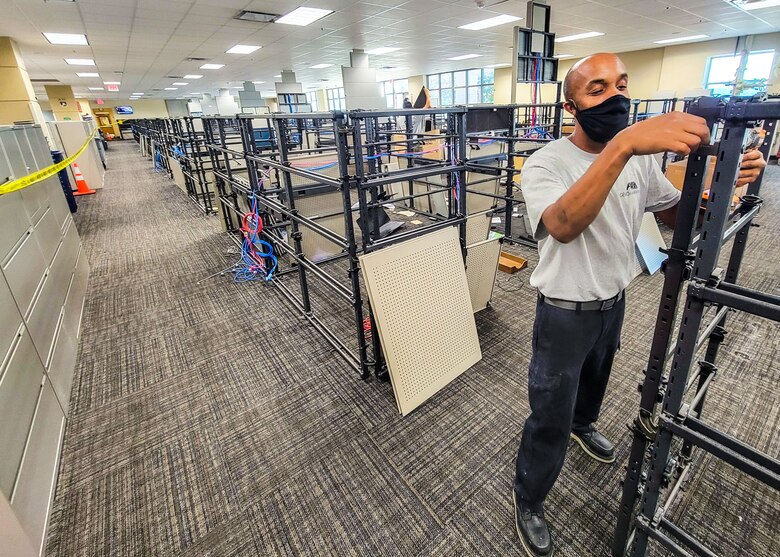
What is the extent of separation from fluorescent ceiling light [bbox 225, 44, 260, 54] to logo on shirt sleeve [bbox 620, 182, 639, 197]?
8721 millimetres

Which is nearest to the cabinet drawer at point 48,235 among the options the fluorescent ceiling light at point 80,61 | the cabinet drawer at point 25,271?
the cabinet drawer at point 25,271

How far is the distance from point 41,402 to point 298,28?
6.62 m

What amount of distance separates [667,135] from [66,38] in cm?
887

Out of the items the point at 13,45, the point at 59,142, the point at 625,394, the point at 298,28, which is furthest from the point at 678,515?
the point at 59,142

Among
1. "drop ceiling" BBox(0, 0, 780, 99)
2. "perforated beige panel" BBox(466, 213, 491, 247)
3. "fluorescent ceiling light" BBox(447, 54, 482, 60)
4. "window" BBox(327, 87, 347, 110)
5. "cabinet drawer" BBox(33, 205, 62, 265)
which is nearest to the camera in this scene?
"cabinet drawer" BBox(33, 205, 62, 265)

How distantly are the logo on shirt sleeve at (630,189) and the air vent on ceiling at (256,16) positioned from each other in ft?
19.9

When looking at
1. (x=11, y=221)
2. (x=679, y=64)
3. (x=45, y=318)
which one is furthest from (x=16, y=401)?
(x=679, y=64)

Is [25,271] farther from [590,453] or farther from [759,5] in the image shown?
[759,5]

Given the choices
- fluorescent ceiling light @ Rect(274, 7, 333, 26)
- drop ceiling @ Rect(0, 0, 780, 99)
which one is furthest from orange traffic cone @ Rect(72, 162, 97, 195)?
fluorescent ceiling light @ Rect(274, 7, 333, 26)

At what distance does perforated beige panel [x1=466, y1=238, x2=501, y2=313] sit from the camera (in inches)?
99.9

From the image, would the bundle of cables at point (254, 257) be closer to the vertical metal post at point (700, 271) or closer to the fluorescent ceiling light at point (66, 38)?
the vertical metal post at point (700, 271)

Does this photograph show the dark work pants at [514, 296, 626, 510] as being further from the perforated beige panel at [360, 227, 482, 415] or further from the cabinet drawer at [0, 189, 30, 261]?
the cabinet drawer at [0, 189, 30, 261]

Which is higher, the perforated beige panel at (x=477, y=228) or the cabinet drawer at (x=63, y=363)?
the perforated beige panel at (x=477, y=228)

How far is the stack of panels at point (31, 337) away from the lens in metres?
1.42
